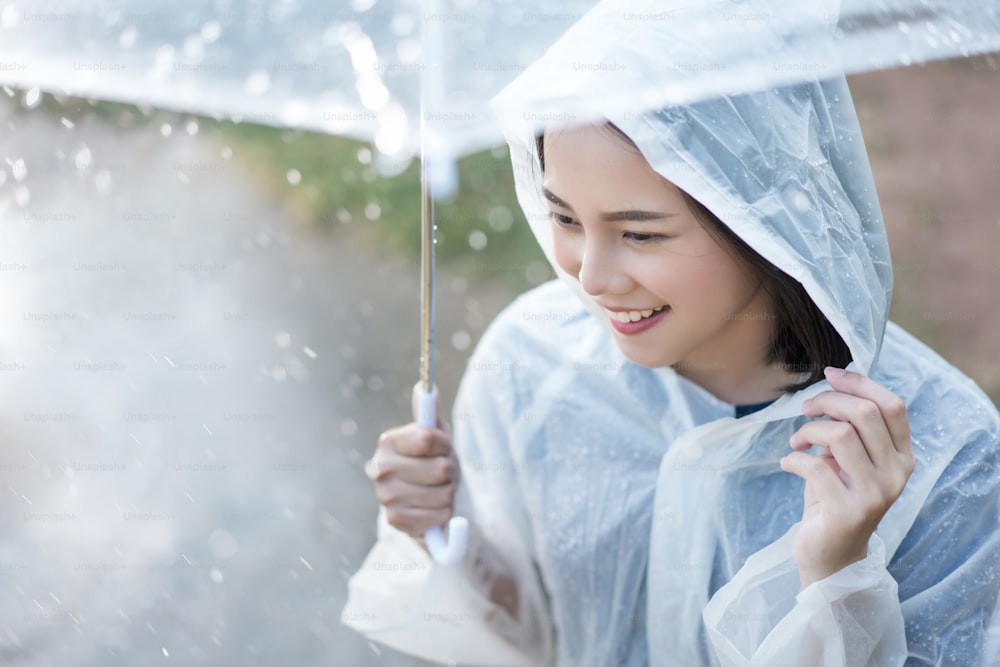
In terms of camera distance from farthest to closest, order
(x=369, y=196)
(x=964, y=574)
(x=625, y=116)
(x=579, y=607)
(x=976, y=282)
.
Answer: (x=369, y=196) < (x=976, y=282) < (x=579, y=607) < (x=964, y=574) < (x=625, y=116)

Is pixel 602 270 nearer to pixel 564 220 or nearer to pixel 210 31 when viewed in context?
pixel 564 220

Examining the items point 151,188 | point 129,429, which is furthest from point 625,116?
point 151,188

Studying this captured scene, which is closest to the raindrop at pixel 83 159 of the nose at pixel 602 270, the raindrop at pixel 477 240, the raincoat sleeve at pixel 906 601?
the raindrop at pixel 477 240

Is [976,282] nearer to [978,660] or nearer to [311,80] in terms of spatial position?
[978,660]

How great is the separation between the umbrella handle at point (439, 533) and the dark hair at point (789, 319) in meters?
0.38

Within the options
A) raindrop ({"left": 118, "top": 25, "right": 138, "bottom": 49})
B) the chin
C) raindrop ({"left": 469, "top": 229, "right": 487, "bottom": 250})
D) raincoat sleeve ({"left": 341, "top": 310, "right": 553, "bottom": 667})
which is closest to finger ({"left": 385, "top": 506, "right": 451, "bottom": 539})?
raincoat sleeve ({"left": 341, "top": 310, "right": 553, "bottom": 667})

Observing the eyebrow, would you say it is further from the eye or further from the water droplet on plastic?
the water droplet on plastic

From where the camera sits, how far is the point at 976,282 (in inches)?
157

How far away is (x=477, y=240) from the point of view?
13.7 ft

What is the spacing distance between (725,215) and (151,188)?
3760mm

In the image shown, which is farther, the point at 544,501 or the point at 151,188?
the point at 151,188

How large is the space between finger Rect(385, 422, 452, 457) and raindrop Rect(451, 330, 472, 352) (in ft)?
7.20

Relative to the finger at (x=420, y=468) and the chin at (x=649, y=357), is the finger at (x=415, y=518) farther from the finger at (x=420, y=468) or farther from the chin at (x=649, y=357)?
the chin at (x=649, y=357)

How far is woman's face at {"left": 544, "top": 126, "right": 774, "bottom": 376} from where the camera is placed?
4.29 ft
